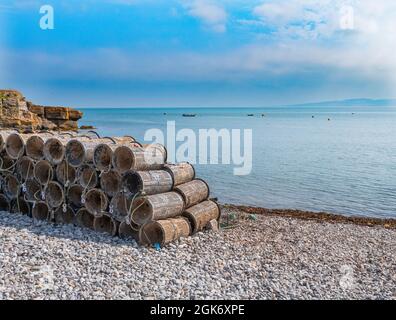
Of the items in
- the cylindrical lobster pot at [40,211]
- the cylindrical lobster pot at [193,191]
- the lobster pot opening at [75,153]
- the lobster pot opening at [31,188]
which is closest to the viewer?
the lobster pot opening at [75,153]

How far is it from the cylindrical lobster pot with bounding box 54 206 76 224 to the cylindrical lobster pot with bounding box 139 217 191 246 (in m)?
2.46

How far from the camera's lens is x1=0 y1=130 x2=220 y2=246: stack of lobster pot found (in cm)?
1058

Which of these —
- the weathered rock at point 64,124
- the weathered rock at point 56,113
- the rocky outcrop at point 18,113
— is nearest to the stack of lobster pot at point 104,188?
the rocky outcrop at point 18,113

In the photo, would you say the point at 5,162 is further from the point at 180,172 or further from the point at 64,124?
the point at 64,124

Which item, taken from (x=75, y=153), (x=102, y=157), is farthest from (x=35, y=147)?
(x=102, y=157)

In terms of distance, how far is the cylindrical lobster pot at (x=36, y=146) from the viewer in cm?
1215

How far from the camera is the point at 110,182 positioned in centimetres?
1112

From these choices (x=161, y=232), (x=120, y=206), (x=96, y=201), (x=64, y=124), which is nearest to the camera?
(x=161, y=232)

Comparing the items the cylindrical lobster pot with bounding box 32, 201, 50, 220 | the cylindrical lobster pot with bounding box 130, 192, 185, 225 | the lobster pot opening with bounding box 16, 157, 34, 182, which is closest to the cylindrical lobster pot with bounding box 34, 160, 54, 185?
the lobster pot opening with bounding box 16, 157, 34, 182

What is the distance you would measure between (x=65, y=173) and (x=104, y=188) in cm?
134

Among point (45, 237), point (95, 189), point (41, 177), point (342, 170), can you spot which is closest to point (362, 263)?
point (95, 189)

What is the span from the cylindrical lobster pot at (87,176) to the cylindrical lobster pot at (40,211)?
1556 mm

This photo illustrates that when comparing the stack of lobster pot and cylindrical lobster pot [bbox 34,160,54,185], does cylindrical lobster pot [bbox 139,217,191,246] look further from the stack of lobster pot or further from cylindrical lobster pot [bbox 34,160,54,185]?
cylindrical lobster pot [bbox 34,160,54,185]

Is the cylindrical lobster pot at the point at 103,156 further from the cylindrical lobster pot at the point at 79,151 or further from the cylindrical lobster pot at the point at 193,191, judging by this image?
the cylindrical lobster pot at the point at 193,191
